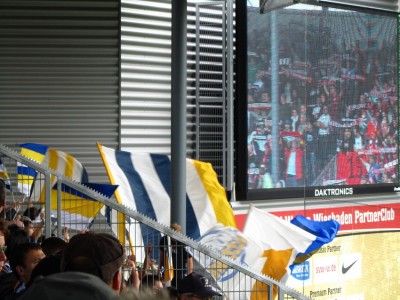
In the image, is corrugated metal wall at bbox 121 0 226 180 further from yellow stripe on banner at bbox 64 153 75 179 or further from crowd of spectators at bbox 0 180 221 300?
crowd of spectators at bbox 0 180 221 300

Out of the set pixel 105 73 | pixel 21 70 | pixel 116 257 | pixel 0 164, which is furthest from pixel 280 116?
pixel 116 257

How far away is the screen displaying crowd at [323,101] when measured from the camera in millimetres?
14641

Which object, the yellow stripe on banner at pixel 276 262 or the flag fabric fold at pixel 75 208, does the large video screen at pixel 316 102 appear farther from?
the flag fabric fold at pixel 75 208

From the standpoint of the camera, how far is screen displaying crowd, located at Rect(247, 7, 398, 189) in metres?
14.6

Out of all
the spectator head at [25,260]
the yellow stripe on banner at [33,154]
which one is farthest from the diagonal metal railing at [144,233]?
the yellow stripe on banner at [33,154]

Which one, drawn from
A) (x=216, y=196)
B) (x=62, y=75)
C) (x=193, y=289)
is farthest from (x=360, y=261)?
(x=193, y=289)

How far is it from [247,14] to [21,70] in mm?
3681

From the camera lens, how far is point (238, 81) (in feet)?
47.1

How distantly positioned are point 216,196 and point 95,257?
8582 millimetres

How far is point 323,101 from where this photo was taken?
15344mm

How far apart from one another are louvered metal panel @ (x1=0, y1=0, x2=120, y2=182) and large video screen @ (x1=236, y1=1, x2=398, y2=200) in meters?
2.13

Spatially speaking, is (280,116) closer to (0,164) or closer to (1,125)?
(1,125)

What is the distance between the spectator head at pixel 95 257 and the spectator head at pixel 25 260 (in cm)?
173

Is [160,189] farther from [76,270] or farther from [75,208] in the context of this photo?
[76,270]
